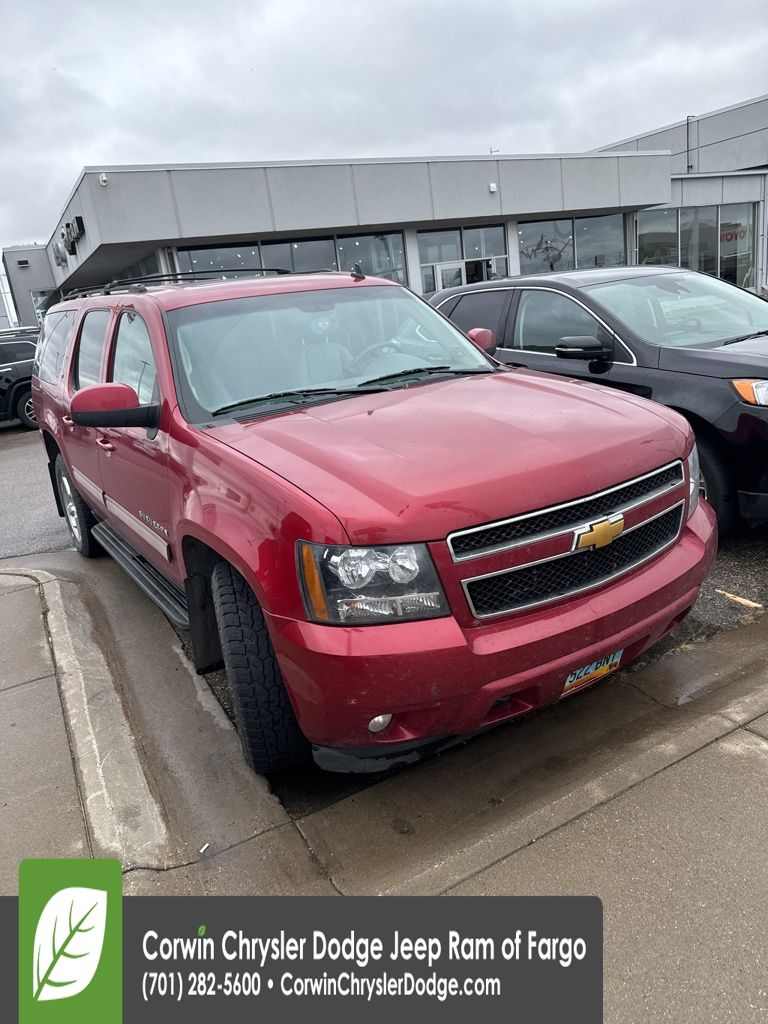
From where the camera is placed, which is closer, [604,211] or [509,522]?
[509,522]

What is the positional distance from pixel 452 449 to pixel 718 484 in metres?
2.51

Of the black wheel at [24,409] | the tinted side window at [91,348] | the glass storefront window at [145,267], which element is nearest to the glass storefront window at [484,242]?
the glass storefront window at [145,267]

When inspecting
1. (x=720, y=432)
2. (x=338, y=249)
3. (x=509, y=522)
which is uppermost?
(x=338, y=249)

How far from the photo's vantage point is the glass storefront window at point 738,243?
27.4 m

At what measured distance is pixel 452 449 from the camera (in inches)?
103

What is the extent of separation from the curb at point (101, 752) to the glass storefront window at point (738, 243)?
28.2 meters

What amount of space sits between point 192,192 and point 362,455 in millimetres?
17953

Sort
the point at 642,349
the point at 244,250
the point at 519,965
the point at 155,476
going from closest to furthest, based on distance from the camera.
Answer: the point at 519,965, the point at 155,476, the point at 642,349, the point at 244,250

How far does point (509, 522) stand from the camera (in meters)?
2.40

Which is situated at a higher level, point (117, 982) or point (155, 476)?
point (155, 476)

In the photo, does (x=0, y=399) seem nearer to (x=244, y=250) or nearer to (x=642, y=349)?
(x=244, y=250)

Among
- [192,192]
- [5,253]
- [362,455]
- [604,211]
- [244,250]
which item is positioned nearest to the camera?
[362,455]

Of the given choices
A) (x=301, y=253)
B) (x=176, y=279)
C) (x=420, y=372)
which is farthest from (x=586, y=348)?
(x=301, y=253)

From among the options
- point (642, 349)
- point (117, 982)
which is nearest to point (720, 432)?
point (642, 349)
